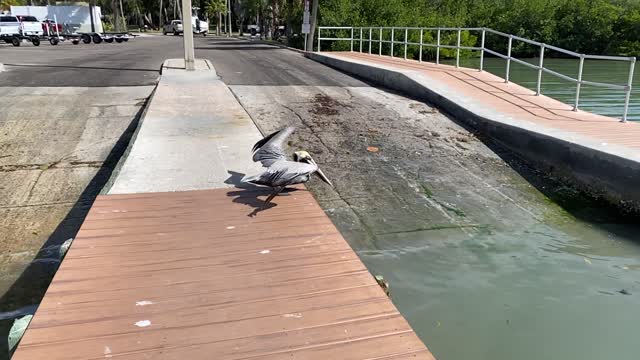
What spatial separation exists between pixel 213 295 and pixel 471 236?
3.79 metres

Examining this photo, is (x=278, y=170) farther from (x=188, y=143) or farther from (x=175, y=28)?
(x=175, y=28)

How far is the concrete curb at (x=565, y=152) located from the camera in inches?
280

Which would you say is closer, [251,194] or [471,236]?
[251,194]

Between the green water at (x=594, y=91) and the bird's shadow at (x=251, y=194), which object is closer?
the bird's shadow at (x=251, y=194)

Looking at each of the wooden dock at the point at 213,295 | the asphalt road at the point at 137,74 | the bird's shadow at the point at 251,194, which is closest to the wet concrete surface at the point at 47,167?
the wooden dock at the point at 213,295

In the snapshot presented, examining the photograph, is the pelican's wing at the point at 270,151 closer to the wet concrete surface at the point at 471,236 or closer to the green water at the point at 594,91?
the wet concrete surface at the point at 471,236

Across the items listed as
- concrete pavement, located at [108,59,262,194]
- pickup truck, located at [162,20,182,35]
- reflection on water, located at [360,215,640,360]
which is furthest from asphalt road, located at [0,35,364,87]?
pickup truck, located at [162,20,182,35]

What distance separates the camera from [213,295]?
372cm

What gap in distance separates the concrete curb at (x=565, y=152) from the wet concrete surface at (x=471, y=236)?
21cm

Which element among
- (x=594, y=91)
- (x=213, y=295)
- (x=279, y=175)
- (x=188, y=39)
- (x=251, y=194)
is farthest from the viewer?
(x=594, y=91)

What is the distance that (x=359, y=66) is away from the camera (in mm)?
16484

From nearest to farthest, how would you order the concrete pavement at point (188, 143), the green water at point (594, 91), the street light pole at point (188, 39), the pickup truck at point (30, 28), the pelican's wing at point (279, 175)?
the pelican's wing at point (279, 175) < the concrete pavement at point (188, 143) < the street light pole at point (188, 39) < the green water at point (594, 91) < the pickup truck at point (30, 28)

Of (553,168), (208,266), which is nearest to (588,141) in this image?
(553,168)

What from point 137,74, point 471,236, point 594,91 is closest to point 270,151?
point 471,236
